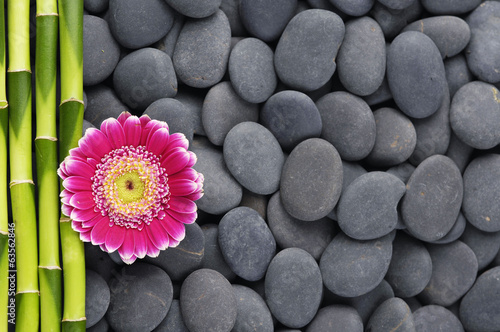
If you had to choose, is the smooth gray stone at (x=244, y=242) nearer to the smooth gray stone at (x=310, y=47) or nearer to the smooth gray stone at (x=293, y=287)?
the smooth gray stone at (x=293, y=287)

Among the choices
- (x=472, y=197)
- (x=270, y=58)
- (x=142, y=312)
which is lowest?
(x=142, y=312)

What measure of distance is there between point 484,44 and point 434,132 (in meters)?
0.14

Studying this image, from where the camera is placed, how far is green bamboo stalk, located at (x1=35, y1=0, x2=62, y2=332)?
25.1 inches

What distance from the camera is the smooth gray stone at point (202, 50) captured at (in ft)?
2.32

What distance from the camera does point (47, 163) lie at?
0.64 metres

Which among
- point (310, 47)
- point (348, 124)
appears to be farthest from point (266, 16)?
point (348, 124)

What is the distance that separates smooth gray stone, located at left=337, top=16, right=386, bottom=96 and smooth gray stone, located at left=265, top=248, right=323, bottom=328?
245 mm

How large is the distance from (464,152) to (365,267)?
23cm

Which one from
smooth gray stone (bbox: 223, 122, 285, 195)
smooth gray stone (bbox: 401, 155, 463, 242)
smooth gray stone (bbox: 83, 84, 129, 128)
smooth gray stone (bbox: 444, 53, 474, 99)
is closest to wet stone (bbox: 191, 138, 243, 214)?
smooth gray stone (bbox: 223, 122, 285, 195)

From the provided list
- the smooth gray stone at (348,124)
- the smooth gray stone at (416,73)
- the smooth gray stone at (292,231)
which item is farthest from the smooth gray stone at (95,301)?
the smooth gray stone at (416,73)

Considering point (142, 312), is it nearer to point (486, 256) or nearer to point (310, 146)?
point (310, 146)

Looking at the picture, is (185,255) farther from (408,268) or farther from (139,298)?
(408,268)

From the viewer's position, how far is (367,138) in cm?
71

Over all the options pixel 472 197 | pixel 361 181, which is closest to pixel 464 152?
pixel 472 197
